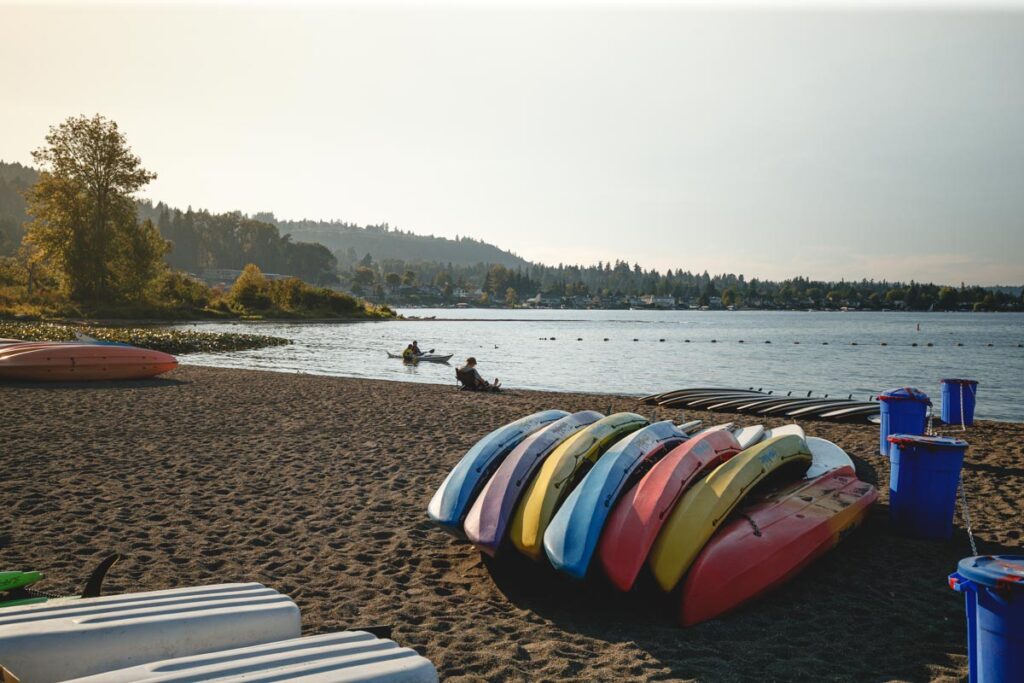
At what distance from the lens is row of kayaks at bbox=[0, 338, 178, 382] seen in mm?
15250

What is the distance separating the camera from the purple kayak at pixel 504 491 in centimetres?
486

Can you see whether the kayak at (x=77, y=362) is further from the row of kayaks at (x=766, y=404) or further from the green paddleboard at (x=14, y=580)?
the green paddleboard at (x=14, y=580)

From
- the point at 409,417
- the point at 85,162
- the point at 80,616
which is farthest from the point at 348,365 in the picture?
the point at 85,162

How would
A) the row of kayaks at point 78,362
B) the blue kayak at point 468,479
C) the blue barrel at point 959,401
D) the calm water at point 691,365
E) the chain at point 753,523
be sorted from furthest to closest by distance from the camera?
the calm water at point 691,365 → the row of kayaks at point 78,362 → the blue barrel at point 959,401 → the blue kayak at point 468,479 → the chain at point 753,523

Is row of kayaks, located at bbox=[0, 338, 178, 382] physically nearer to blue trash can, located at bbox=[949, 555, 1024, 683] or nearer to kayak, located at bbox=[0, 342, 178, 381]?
kayak, located at bbox=[0, 342, 178, 381]

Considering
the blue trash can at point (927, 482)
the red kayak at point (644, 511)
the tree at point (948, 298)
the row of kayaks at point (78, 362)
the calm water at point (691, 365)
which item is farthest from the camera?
the tree at point (948, 298)

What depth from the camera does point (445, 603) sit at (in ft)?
15.3

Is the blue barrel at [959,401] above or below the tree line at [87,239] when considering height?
below

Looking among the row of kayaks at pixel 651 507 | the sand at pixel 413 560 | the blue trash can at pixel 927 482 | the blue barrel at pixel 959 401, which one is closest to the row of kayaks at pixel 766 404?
the blue barrel at pixel 959 401

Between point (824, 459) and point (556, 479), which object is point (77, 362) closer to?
point (556, 479)

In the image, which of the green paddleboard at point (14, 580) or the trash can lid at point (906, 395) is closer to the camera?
the green paddleboard at point (14, 580)

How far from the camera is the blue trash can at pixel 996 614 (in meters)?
2.82

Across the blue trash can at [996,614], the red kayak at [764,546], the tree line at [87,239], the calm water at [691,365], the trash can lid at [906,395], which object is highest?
the tree line at [87,239]

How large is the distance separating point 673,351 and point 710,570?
4565 cm
